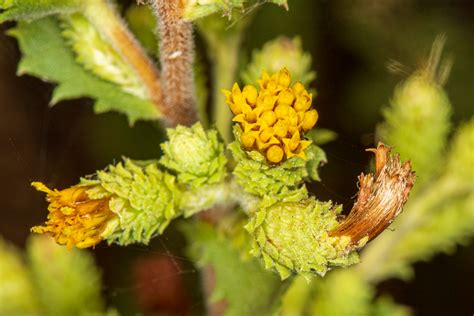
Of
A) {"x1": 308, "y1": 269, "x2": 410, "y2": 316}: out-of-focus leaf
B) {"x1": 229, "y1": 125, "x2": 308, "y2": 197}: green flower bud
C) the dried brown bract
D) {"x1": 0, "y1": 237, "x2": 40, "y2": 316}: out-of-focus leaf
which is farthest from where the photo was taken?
{"x1": 0, "y1": 237, "x2": 40, "y2": 316}: out-of-focus leaf


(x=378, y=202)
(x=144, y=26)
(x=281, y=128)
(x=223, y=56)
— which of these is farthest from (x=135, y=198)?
(x=223, y=56)

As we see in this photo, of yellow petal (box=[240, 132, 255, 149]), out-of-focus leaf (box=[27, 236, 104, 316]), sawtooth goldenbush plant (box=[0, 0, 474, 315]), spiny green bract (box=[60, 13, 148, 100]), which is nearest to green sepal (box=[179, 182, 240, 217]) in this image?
sawtooth goldenbush plant (box=[0, 0, 474, 315])

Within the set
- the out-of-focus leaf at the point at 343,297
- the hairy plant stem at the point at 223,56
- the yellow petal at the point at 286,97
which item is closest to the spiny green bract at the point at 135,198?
the yellow petal at the point at 286,97

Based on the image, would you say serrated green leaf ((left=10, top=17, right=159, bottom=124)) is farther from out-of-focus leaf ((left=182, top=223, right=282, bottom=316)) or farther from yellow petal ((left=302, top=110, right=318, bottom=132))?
yellow petal ((left=302, top=110, right=318, bottom=132))

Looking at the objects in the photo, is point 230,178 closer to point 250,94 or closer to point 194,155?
point 194,155

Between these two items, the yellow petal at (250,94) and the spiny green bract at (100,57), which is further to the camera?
the spiny green bract at (100,57)

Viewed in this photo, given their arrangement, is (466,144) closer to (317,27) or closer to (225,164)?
(225,164)

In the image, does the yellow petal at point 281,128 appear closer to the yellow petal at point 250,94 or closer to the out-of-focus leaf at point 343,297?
the yellow petal at point 250,94
